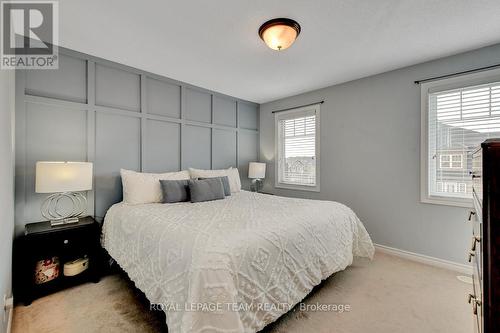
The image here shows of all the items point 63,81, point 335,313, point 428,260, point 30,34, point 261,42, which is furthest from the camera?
point 428,260

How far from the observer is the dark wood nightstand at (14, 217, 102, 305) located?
6.50 feet

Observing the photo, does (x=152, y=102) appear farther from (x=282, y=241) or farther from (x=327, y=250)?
(x=327, y=250)

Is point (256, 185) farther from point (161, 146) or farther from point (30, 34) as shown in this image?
point (30, 34)

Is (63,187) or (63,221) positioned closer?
(63,187)

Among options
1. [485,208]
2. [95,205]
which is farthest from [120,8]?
[485,208]

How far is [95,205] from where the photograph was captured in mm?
2695

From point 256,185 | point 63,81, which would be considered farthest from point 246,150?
point 63,81

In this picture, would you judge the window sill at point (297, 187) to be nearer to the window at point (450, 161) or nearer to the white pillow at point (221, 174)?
the white pillow at point (221, 174)

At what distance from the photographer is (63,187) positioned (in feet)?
6.91

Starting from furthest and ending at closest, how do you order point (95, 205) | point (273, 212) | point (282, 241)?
point (95, 205) → point (273, 212) → point (282, 241)


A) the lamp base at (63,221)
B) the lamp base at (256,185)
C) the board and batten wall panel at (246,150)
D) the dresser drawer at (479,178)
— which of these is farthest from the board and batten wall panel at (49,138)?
the dresser drawer at (479,178)

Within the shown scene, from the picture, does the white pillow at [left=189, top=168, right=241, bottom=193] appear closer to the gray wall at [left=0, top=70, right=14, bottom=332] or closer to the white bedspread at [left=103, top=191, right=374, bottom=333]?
the white bedspread at [left=103, top=191, right=374, bottom=333]

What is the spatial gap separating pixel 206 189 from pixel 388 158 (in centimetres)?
255

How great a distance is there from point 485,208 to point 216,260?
3.87ft
